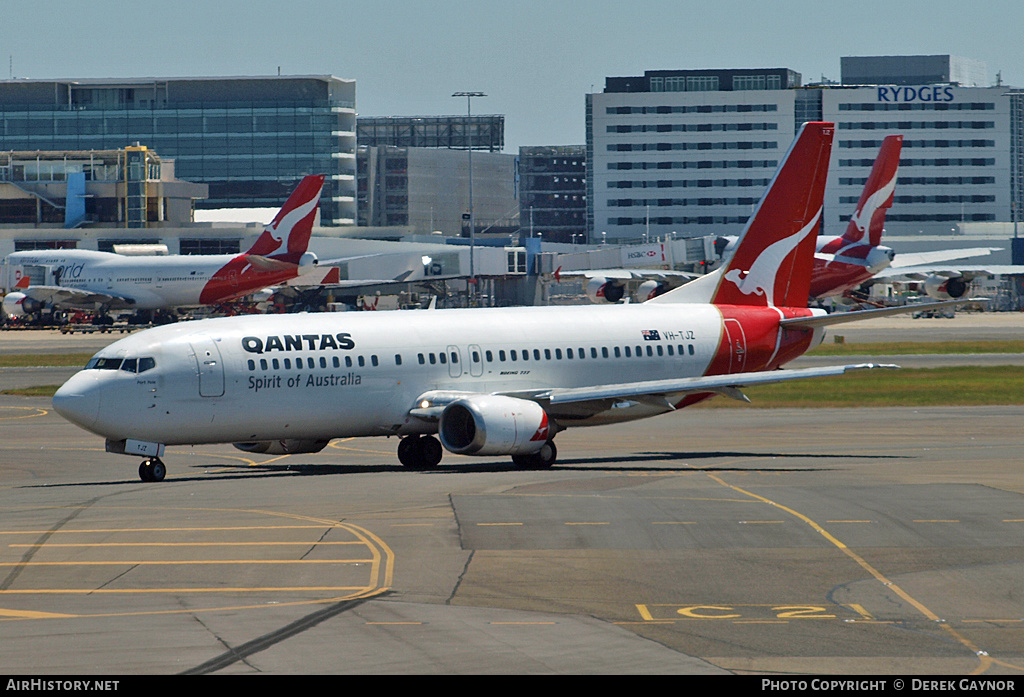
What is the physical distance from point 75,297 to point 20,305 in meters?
5.76

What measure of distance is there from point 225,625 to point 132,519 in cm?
1042

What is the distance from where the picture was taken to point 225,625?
18109 mm

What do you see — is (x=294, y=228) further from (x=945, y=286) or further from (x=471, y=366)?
(x=471, y=366)

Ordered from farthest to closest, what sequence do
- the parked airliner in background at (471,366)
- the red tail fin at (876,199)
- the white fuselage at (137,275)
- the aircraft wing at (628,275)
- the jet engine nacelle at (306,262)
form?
the aircraft wing at (628,275) < the white fuselage at (137,275) < the jet engine nacelle at (306,262) < the red tail fin at (876,199) < the parked airliner in background at (471,366)

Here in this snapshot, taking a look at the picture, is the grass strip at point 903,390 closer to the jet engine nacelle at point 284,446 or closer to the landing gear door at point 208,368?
the jet engine nacelle at point 284,446

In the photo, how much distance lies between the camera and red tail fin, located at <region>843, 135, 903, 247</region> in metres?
111

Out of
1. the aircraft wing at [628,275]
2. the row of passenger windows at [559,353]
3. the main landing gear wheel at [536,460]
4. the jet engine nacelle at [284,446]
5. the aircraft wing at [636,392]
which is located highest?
the aircraft wing at [628,275]

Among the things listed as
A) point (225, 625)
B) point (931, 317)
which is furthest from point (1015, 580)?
point (931, 317)

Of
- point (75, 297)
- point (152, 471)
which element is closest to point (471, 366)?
point (152, 471)

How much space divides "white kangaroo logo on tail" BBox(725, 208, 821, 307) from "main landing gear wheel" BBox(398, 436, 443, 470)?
12.4 metres

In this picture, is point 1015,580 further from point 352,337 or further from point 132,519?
point 352,337

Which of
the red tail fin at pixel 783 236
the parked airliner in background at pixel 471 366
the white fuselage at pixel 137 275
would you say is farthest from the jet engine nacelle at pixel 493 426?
the white fuselage at pixel 137 275

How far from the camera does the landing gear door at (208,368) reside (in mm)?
34969

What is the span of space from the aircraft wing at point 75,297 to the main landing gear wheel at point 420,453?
89304mm
